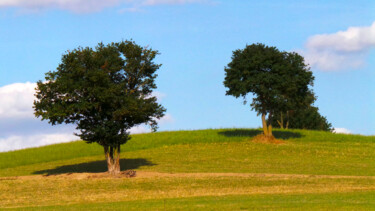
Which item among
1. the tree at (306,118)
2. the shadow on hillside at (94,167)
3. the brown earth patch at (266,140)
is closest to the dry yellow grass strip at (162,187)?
the shadow on hillside at (94,167)

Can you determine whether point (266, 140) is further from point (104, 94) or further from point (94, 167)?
point (104, 94)

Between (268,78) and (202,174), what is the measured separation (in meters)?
27.9

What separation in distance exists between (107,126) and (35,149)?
119ft

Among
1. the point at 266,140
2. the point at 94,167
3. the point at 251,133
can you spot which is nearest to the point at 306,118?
the point at 251,133

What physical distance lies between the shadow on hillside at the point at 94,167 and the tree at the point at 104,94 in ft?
21.2

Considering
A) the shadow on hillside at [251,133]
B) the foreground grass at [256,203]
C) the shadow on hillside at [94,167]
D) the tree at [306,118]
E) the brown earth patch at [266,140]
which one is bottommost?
the foreground grass at [256,203]

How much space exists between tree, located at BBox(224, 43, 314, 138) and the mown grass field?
5949mm

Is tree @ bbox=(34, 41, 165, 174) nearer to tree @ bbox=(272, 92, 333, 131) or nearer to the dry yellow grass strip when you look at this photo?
the dry yellow grass strip

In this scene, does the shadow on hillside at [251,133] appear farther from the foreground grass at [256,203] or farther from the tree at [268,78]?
the foreground grass at [256,203]

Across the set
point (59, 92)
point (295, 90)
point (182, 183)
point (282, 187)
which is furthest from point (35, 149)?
point (282, 187)

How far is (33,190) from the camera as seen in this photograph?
39375 millimetres

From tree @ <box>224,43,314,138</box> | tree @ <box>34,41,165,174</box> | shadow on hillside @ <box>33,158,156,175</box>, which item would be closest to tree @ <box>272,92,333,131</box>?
tree @ <box>224,43,314,138</box>

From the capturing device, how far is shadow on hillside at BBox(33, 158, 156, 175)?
182ft

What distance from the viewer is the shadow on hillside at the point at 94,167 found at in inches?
2180
